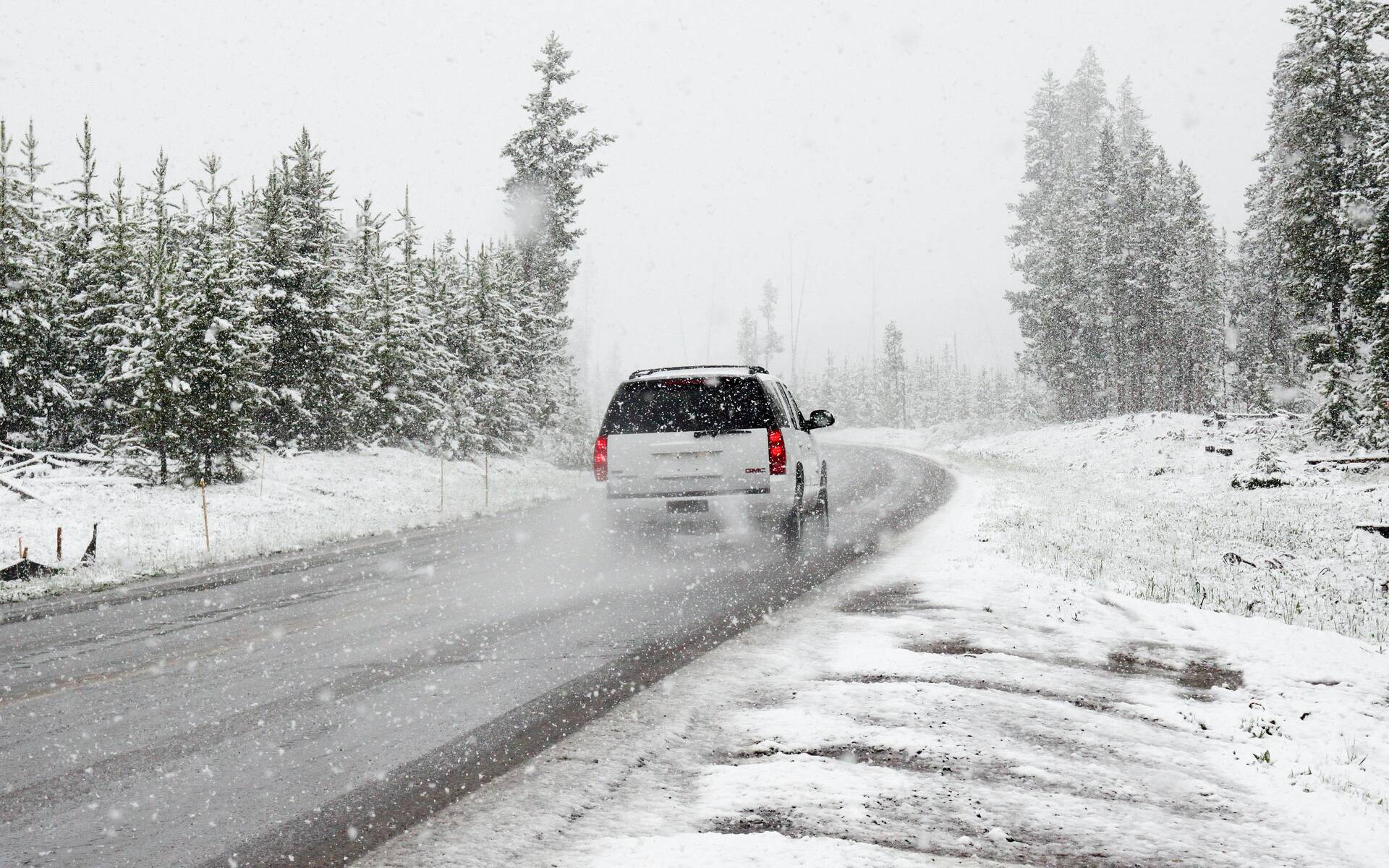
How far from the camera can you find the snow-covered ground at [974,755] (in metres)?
2.99

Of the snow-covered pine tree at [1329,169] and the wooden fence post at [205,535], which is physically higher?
the snow-covered pine tree at [1329,169]

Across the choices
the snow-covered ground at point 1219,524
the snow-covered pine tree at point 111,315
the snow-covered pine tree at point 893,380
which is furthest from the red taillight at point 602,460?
the snow-covered pine tree at point 893,380

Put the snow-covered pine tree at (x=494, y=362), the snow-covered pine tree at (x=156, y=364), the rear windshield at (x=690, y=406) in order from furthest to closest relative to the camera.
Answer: the snow-covered pine tree at (x=494, y=362), the snow-covered pine tree at (x=156, y=364), the rear windshield at (x=690, y=406)

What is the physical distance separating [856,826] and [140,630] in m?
6.09

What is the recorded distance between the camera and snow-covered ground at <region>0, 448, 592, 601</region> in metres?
11.3

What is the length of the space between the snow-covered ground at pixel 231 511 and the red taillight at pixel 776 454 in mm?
6747

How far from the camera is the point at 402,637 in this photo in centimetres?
629

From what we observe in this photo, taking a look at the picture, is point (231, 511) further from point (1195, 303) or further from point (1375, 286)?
point (1195, 303)

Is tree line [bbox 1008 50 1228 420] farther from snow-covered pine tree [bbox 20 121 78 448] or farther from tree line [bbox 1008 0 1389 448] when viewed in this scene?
snow-covered pine tree [bbox 20 121 78 448]

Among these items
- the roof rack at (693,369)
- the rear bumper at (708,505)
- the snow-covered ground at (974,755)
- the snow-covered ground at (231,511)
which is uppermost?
the roof rack at (693,369)

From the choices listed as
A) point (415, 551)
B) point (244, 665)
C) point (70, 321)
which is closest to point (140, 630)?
point (244, 665)

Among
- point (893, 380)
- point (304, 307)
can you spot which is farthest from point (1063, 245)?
point (893, 380)

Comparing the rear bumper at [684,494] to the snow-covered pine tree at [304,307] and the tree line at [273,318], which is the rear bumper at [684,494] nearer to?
the tree line at [273,318]

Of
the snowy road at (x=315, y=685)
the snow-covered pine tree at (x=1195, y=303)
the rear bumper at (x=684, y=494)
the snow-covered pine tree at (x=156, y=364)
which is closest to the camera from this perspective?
the snowy road at (x=315, y=685)
